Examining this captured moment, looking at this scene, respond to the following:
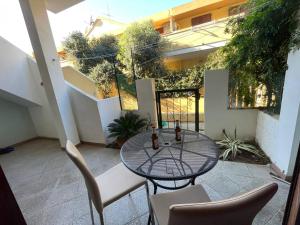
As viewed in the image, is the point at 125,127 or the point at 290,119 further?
the point at 125,127

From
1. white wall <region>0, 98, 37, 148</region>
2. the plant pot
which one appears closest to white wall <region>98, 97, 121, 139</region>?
the plant pot

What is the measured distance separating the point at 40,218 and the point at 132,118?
6.78 feet

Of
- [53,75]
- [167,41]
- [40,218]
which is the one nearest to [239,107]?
[40,218]

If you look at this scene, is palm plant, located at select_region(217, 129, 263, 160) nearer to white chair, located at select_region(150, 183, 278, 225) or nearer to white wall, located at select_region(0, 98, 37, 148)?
white chair, located at select_region(150, 183, 278, 225)

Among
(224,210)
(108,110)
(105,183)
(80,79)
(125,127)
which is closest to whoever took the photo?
(224,210)

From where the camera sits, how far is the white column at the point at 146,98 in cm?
312

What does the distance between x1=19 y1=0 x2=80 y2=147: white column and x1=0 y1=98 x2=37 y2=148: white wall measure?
1653 millimetres

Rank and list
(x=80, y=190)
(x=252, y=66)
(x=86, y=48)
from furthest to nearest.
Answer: (x=86, y=48) < (x=252, y=66) < (x=80, y=190)

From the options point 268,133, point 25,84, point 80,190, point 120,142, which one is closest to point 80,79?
point 25,84

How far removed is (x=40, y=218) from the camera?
1.69 metres

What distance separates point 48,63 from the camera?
2799 mm

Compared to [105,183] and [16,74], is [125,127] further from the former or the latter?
[16,74]

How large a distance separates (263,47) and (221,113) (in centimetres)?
119

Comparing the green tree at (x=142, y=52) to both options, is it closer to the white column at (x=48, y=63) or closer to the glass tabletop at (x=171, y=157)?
the white column at (x=48, y=63)
